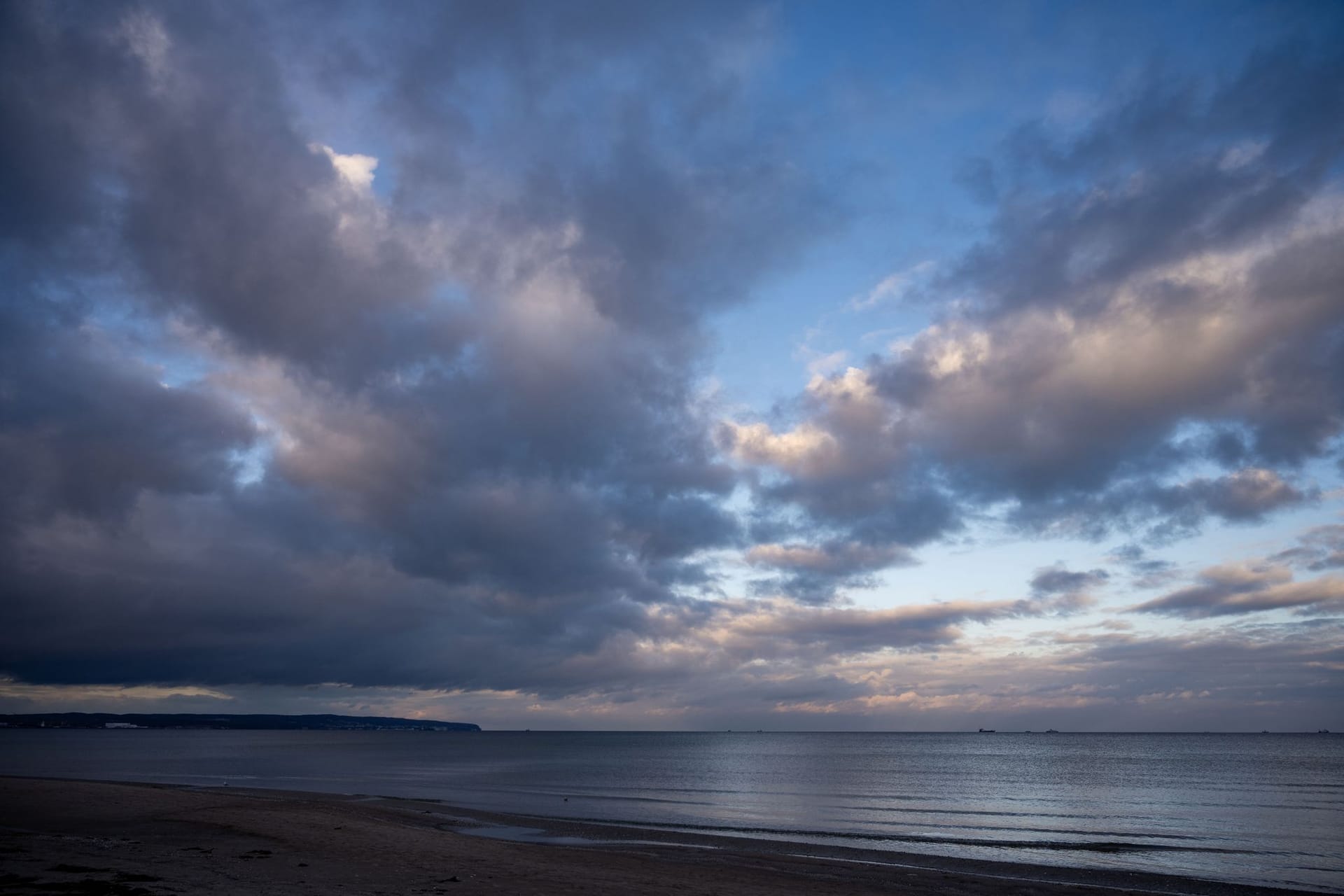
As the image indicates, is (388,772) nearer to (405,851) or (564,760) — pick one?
(564,760)

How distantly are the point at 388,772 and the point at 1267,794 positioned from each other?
86.2m

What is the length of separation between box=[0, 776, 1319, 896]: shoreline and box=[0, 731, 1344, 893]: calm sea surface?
418 centimetres

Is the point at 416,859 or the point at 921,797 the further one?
the point at 921,797

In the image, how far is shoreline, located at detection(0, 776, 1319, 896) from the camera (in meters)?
20.6

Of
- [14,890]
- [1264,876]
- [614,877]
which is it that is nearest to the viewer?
[14,890]

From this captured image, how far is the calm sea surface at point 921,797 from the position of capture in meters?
35.9

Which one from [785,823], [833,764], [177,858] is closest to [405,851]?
[177,858]

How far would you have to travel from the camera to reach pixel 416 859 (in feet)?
85.1

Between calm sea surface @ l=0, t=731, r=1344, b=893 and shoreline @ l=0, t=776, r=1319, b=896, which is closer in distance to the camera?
shoreline @ l=0, t=776, r=1319, b=896

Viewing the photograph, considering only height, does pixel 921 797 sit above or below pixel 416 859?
below

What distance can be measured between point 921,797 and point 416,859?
47646 mm

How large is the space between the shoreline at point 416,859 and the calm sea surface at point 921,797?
4.18 meters

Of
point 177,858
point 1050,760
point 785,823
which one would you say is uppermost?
point 177,858

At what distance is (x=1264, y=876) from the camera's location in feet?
97.1
